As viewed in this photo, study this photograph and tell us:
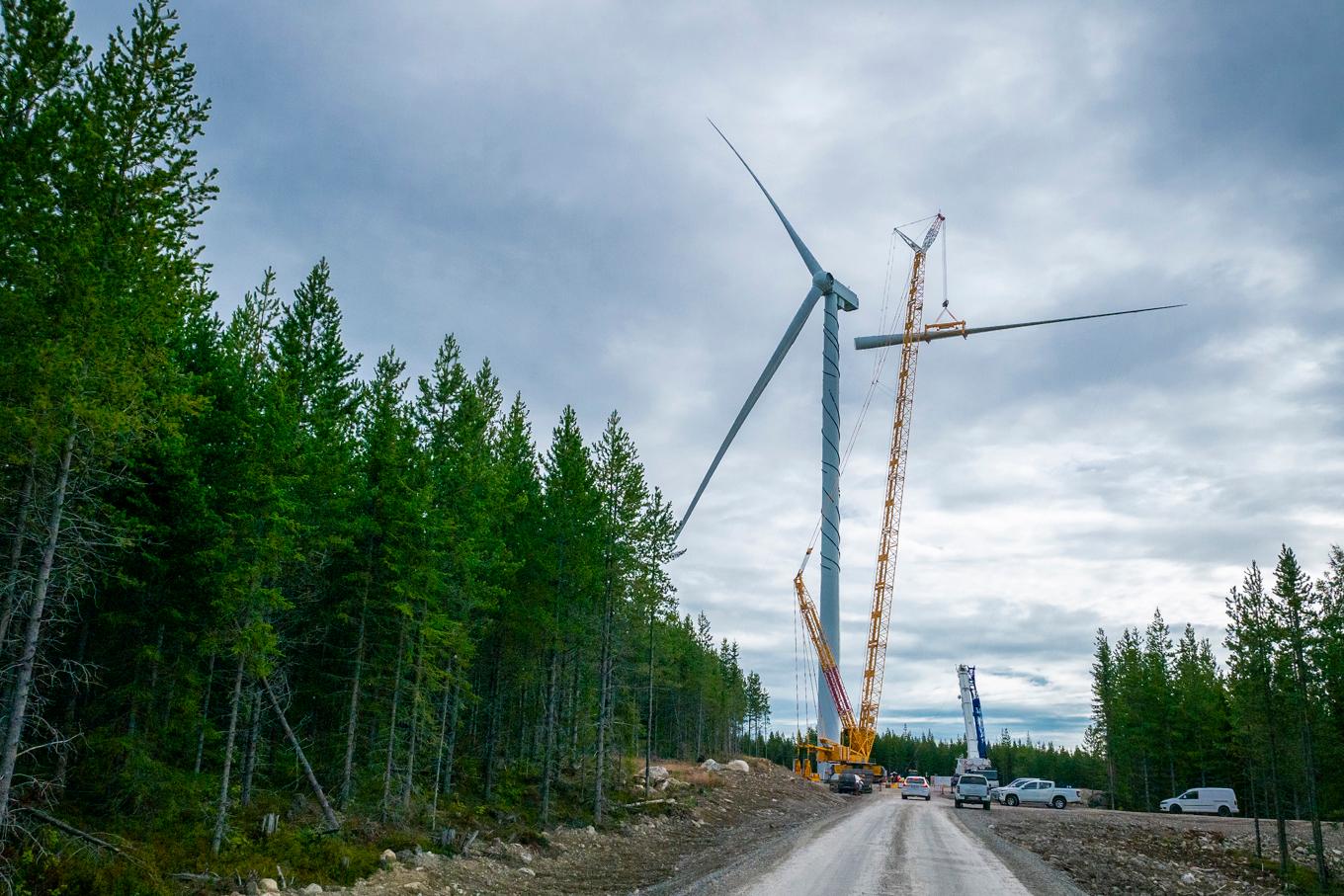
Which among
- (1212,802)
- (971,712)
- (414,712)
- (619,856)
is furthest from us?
(971,712)

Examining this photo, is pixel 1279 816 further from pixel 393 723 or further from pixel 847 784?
pixel 847 784

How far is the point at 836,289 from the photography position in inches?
2813

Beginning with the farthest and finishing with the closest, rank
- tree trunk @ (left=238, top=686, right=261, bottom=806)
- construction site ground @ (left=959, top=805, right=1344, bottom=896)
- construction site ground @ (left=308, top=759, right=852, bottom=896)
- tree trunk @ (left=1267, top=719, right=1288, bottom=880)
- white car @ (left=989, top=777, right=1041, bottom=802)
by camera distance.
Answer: white car @ (left=989, top=777, right=1041, bottom=802), tree trunk @ (left=1267, top=719, right=1288, bottom=880), construction site ground @ (left=959, top=805, right=1344, bottom=896), tree trunk @ (left=238, top=686, right=261, bottom=806), construction site ground @ (left=308, top=759, right=852, bottom=896)

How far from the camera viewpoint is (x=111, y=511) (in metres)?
15.5

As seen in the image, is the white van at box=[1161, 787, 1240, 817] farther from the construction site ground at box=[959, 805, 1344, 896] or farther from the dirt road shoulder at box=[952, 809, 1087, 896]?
the dirt road shoulder at box=[952, 809, 1087, 896]

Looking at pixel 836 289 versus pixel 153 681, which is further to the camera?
pixel 836 289

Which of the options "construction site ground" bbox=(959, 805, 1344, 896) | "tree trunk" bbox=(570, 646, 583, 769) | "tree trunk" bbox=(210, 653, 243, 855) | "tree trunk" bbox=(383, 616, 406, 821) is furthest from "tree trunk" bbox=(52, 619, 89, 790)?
"construction site ground" bbox=(959, 805, 1344, 896)

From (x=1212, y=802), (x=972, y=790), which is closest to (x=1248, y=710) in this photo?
(x=972, y=790)

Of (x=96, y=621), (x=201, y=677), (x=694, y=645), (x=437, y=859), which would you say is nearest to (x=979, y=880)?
(x=437, y=859)

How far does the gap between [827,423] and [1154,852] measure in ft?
151

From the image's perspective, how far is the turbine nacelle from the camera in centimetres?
7031

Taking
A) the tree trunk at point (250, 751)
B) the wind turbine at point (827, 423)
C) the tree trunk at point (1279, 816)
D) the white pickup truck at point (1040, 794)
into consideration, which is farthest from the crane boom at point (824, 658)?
the tree trunk at point (250, 751)

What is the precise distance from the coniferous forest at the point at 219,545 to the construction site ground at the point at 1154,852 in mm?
15274

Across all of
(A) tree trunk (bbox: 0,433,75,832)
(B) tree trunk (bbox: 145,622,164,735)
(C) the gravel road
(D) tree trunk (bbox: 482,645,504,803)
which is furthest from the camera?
(D) tree trunk (bbox: 482,645,504,803)
